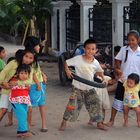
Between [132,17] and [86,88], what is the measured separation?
4.94 meters

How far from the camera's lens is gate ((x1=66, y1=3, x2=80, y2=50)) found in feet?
51.8

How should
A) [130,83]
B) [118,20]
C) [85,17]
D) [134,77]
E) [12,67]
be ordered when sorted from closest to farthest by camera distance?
[12,67] < [134,77] < [130,83] < [118,20] < [85,17]

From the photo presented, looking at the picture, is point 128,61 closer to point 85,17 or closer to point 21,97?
point 21,97

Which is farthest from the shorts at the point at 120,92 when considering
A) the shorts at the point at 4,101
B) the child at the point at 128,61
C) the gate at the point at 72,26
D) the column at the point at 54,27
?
the column at the point at 54,27

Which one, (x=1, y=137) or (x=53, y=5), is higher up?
(x=53, y=5)

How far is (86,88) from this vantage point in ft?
22.2

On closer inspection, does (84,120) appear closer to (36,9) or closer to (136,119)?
(136,119)

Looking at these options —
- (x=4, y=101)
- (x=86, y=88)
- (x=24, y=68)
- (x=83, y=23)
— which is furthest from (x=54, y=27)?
(x=24, y=68)

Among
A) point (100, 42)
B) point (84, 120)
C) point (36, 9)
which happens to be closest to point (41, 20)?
point (36, 9)

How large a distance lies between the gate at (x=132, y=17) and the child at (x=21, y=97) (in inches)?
199

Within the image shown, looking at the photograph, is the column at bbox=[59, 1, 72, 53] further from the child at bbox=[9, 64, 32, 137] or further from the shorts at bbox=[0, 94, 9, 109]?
the child at bbox=[9, 64, 32, 137]

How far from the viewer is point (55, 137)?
659 cm

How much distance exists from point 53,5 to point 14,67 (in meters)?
12.6

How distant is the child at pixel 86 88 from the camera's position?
670 centimetres
